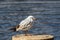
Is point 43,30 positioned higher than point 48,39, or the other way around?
point 48,39

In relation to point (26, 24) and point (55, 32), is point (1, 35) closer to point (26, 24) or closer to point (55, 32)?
point (55, 32)

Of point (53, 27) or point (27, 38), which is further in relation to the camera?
point (53, 27)

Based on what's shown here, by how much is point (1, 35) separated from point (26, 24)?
22.5 feet

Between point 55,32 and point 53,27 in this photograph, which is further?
point 53,27

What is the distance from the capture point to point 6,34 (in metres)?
15.6

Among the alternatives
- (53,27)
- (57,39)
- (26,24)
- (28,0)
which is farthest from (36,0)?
(26,24)

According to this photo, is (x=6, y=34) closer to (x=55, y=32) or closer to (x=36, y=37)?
(x=55, y=32)

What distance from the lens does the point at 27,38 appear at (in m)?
6.75

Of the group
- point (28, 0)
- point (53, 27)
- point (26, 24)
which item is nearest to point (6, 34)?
point (53, 27)

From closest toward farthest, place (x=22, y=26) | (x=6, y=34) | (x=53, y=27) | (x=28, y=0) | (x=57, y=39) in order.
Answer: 1. (x=22, y=26)
2. (x=57, y=39)
3. (x=6, y=34)
4. (x=53, y=27)
5. (x=28, y=0)

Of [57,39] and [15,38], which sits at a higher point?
[15,38]

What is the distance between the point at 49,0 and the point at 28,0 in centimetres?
273

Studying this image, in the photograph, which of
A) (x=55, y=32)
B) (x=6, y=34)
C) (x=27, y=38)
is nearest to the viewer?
(x=27, y=38)

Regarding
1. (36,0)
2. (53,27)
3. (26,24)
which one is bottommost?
(36,0)
